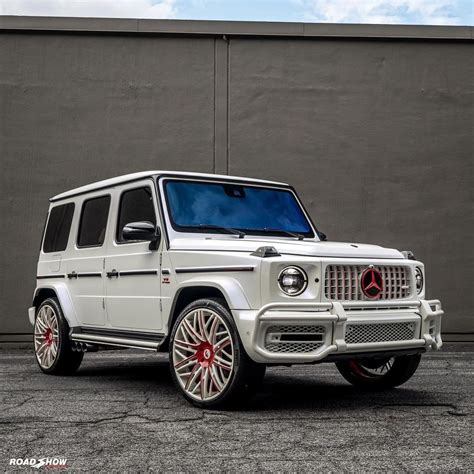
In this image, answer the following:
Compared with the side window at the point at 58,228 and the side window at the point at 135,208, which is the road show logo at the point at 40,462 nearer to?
the side window at the point at 135,208

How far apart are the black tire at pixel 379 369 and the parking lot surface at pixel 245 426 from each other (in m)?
0.15

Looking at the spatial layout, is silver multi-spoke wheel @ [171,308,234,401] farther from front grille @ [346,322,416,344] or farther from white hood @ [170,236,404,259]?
front grille @ [346,322,416,344]

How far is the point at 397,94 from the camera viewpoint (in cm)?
1320

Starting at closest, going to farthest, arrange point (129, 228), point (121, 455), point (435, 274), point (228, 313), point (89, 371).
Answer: point (121, 455) → point (228, 313) → point (129, 228) → point (89, 371) → point (435, 274)

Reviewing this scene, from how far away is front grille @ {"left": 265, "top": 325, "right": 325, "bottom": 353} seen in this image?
5.36 metres

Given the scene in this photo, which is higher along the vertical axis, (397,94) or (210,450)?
(397,94)

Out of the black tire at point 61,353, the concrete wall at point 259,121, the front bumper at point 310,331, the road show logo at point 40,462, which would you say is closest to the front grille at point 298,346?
the front bumper at point 310,331

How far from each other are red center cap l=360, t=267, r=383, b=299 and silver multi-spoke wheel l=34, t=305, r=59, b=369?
3.58m

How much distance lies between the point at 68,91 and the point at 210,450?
387 inches

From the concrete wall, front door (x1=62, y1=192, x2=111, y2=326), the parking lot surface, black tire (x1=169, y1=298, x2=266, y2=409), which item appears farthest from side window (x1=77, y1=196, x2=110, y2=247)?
the concrete wall

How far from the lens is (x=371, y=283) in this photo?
5.79 meters

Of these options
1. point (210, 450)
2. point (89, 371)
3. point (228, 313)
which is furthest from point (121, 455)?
point (89, 371)

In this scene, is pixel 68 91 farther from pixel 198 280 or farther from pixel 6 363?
pixel 198 280

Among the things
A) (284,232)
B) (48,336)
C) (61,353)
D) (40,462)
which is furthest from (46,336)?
(40,462)
